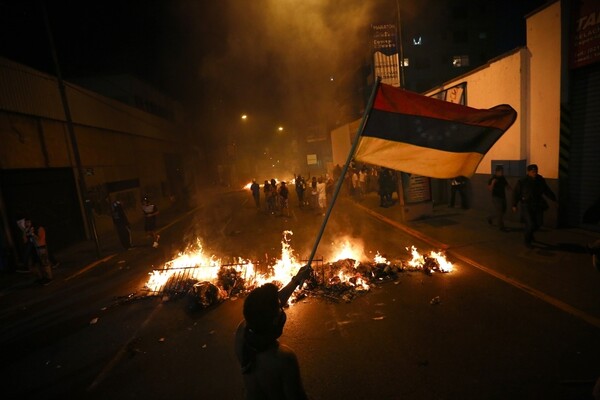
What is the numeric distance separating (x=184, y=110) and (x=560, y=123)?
39589mm

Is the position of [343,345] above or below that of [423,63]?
below

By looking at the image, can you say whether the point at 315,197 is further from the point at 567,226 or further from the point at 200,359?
the point at 200,359

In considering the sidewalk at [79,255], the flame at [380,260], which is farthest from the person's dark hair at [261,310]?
the sidewalk at [79,255]

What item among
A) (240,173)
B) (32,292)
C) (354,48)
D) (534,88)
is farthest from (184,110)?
(534,88)

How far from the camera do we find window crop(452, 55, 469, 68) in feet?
148

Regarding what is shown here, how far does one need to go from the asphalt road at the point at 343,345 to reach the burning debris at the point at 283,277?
27 centimetres

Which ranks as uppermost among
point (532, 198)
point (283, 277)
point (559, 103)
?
point (559, 103)

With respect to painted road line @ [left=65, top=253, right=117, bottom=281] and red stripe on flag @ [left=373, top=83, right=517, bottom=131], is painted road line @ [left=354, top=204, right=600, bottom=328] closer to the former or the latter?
red stripe on flag @ [left=373, top=83, right=517, bottom=131]

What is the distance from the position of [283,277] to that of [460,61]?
49.7 m

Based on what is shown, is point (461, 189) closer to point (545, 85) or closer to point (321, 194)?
point (545, 85)

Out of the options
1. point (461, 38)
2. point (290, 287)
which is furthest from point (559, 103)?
point (461, 38)

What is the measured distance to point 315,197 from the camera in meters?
17.6

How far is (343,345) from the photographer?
4.56 m

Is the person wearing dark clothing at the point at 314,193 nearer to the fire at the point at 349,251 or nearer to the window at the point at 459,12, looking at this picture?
the fire at the point at 349,251
